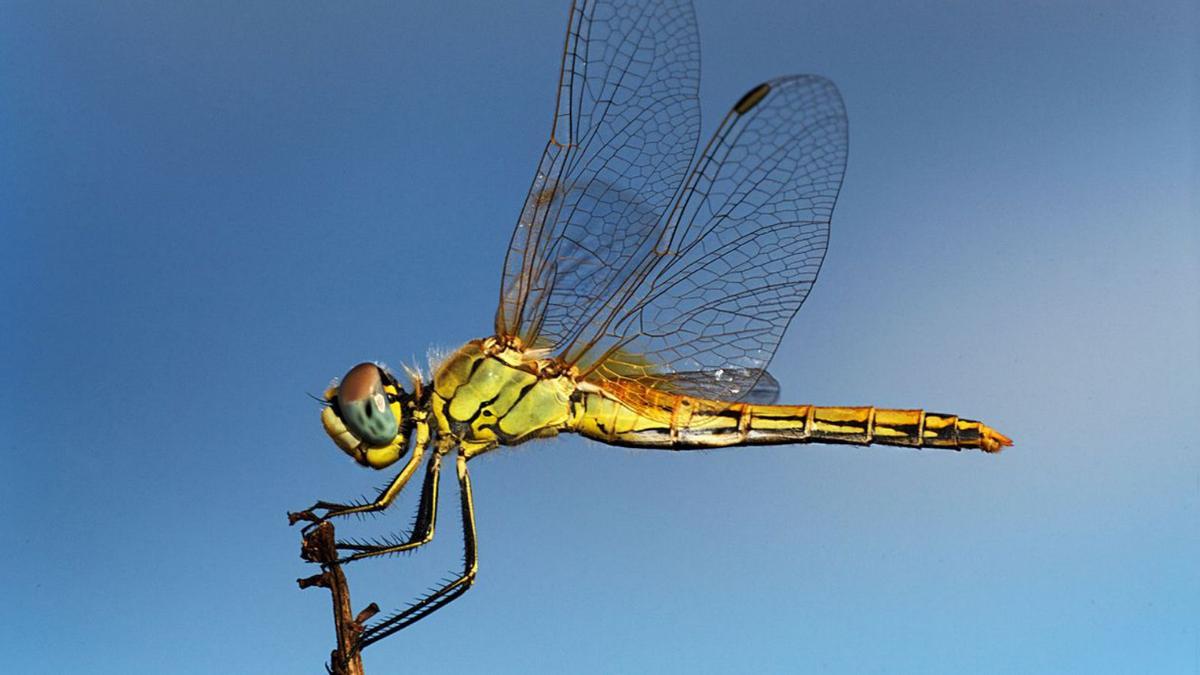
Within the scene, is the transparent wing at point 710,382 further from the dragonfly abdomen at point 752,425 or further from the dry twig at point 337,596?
the dry twig at point 337,596

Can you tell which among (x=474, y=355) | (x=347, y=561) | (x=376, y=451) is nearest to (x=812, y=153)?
(x=474, y=355)

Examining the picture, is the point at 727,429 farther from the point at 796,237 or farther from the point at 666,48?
the point at 666,48

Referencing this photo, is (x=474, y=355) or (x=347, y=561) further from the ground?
(x=474, y=355)

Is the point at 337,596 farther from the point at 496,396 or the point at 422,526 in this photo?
the point at 496,396

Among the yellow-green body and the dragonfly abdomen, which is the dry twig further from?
the dragonfly abdomen

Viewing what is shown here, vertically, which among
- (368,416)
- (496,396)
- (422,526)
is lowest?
(422,526)

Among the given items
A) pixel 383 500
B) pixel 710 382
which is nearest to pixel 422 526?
pixel 383 500
